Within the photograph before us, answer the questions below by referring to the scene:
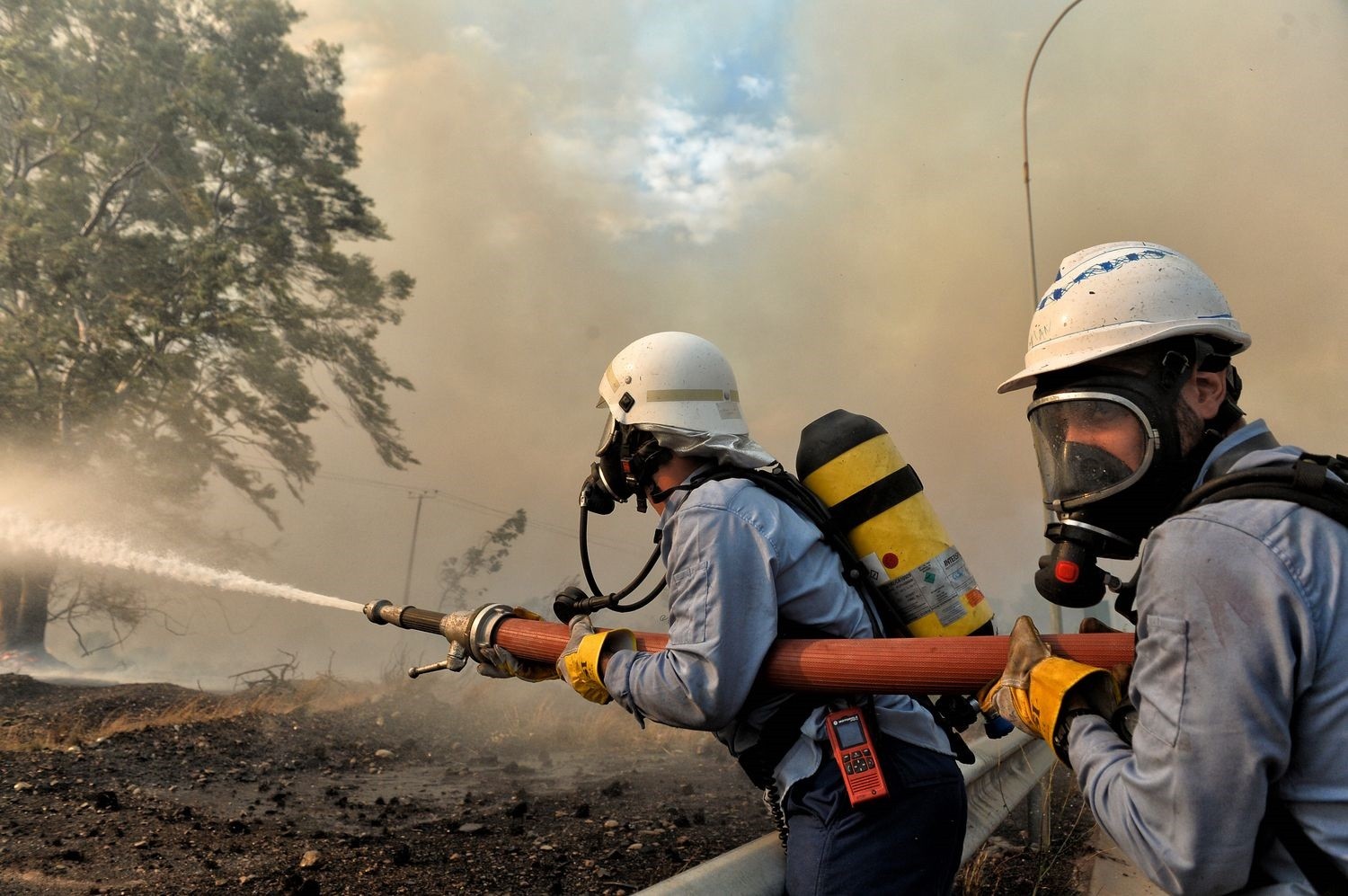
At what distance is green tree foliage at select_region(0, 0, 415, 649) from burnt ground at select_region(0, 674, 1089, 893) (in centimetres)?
560

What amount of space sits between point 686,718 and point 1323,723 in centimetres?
142

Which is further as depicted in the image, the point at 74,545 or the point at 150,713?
the point at 74,545

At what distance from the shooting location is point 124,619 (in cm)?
1403

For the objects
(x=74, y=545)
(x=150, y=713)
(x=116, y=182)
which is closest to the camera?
(x=150, y=713)

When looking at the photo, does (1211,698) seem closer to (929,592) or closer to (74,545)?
(929,592)

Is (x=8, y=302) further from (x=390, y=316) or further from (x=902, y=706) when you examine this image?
(x=902, y=706)

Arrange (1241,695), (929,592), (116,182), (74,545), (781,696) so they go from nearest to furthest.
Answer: (1241,695), (781,696), (929,592), (74,545), (116,182)

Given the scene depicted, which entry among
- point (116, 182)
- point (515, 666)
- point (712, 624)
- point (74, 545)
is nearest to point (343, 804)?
point (515, 666)

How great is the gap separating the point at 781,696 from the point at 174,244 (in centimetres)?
1458

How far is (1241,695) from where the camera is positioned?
1.24 meters

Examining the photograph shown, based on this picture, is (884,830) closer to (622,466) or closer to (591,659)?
(591,659)

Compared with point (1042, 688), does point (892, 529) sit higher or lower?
higher

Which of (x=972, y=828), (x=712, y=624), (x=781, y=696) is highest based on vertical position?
(x=712, y=624)

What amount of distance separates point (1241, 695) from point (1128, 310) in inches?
37.2
